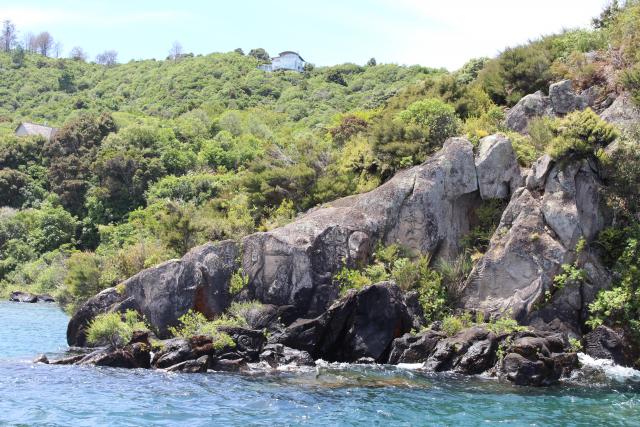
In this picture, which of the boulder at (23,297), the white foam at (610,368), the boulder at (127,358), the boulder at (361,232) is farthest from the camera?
the boulder at (23,297)

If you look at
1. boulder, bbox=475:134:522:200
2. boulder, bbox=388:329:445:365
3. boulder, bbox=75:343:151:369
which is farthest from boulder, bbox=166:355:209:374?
boulder, bbox=475:134:522:200

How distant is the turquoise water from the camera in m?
15.8

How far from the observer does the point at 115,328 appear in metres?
24.9

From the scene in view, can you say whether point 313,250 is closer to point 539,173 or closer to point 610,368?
point 539,173

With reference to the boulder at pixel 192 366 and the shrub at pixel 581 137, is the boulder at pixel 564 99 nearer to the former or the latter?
the shrub at pixel 581 137

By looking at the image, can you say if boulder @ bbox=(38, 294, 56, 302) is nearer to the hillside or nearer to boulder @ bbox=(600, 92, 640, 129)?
the hillside

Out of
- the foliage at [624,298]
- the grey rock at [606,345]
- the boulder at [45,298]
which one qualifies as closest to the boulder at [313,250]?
the foliage at [624,298]

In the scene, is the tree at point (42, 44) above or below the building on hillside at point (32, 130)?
above

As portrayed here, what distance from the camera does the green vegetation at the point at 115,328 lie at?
2435cm

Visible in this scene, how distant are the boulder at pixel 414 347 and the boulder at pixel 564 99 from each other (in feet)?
43.1

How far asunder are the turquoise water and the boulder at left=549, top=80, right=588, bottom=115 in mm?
13845

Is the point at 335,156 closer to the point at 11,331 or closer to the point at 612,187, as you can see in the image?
the point at 612,187

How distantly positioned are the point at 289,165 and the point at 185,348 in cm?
1314

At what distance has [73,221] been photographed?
66625mm
